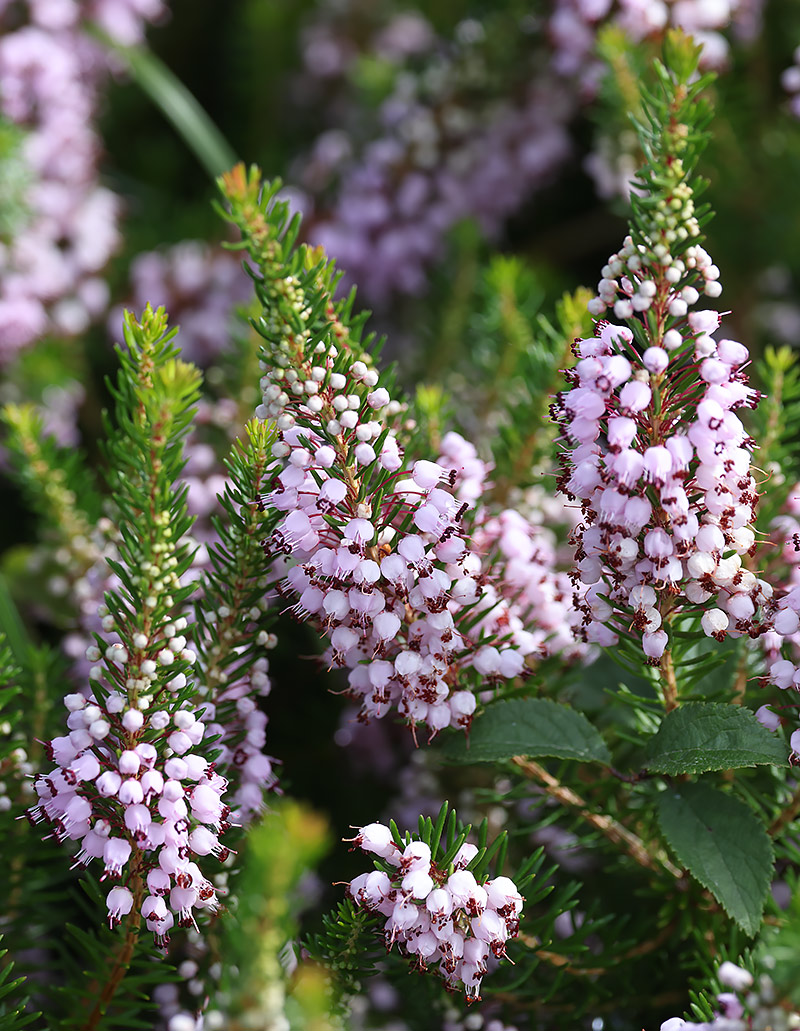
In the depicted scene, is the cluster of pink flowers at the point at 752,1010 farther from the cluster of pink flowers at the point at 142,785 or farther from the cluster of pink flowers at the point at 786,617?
the cluster of pink flowers at the point at 142,785

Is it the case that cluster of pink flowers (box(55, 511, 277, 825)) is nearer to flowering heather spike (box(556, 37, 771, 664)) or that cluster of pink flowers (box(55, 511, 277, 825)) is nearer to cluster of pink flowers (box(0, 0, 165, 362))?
flowering heather spike (box(556, 37, 771, 664))

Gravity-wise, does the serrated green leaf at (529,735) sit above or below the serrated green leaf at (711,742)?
below

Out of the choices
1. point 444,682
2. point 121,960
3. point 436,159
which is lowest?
point 121,960

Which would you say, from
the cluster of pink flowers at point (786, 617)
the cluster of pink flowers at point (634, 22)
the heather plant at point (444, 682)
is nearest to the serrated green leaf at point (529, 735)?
the heather plant at point (444, 682)

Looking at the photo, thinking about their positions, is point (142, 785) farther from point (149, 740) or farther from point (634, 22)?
point (634, 22)

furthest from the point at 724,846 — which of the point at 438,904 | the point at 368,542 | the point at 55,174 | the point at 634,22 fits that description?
the point at 55,174

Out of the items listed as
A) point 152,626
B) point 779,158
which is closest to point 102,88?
point 779,158

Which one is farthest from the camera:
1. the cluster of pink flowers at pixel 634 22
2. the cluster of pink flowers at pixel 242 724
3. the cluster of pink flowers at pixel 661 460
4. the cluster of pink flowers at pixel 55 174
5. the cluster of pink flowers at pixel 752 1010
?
the cluster of pink flowers at pixel 55 174
